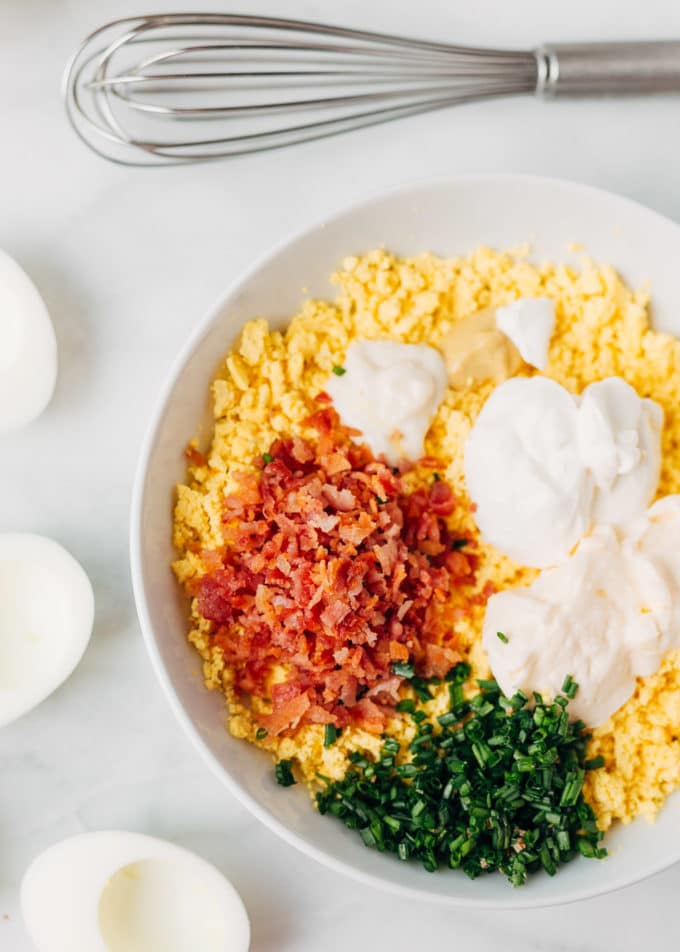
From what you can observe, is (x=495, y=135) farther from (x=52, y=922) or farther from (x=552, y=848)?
(x=52, y=922)

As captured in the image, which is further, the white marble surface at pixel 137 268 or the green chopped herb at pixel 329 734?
the white marble surface at pixel 137 268

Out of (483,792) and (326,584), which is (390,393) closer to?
(326,584)

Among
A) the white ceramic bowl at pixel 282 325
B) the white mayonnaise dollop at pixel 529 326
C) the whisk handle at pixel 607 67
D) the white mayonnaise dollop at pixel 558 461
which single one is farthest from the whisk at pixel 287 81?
the white mayonnaise dollop at pixel 558 461

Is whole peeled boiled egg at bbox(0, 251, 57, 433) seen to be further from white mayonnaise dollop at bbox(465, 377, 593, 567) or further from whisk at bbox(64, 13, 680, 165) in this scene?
white mayonnaise dollop at bbox(465, 377, 593, 567)

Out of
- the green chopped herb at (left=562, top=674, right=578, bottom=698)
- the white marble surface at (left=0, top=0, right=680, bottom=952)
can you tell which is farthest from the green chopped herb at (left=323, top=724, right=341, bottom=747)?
the green chopped herb at (left=562, top=674, right=578, bottom=698)

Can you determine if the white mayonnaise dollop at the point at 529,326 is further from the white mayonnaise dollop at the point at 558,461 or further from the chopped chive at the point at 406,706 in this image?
the chopped chive at the point at 406,706

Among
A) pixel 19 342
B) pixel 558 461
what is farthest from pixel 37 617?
pixel 558 461
